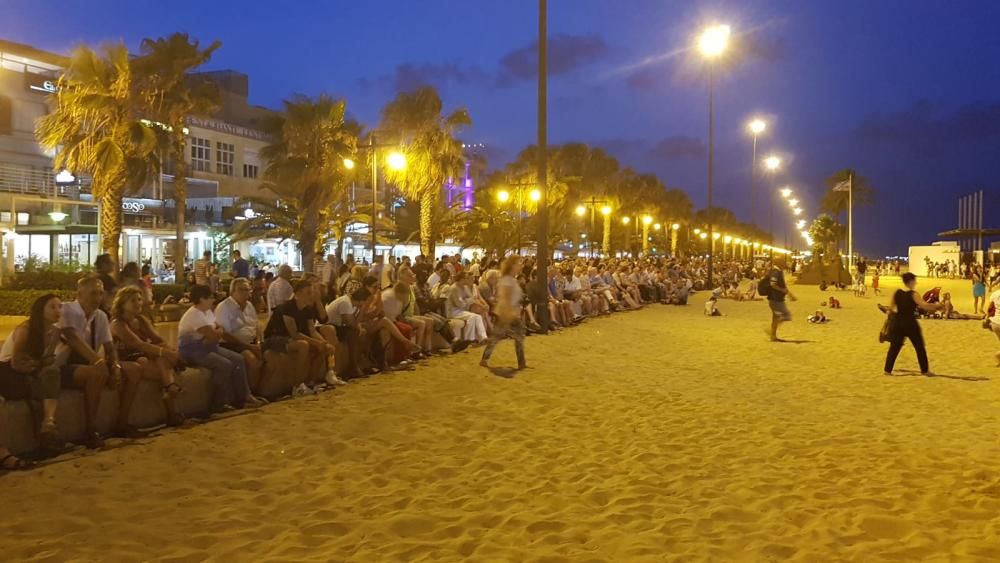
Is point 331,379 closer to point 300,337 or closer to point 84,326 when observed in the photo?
point 300,337

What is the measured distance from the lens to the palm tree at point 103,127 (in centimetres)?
2100

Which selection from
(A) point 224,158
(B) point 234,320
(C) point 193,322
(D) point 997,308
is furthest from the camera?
(A) point 224,158

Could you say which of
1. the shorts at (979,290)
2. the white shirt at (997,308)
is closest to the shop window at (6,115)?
the white shirt at (997,308)

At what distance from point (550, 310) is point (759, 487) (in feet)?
39.0

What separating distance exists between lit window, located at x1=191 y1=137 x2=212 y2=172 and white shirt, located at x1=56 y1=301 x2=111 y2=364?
43240 millimetres

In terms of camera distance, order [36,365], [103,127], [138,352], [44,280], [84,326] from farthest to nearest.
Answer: [44,280] → [103,127] → [138,352] → [84,326] → [36,365]

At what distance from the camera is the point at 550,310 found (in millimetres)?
17625

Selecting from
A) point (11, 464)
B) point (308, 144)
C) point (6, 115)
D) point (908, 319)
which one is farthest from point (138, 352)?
point (6, 115)

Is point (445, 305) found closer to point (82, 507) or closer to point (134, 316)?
point (134, 316)

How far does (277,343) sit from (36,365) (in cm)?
312

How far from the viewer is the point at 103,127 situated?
2153 cm

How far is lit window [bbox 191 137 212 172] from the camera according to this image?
4756 cm

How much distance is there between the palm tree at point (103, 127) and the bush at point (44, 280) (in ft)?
4.43

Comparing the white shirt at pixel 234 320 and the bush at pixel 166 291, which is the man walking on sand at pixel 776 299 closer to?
the white shirt at pixel 234 320
